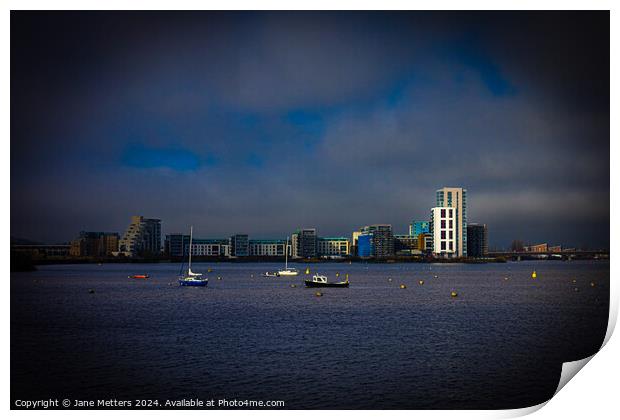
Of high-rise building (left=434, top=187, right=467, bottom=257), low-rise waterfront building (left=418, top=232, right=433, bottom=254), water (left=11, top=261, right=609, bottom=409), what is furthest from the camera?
low-rise waterfront building (left=418, top=232, right=433, bottom=254)

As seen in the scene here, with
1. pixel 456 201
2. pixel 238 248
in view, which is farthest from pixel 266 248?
pixel 456 201

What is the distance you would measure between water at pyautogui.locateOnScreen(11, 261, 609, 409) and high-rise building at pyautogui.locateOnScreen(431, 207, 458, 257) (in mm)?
36897

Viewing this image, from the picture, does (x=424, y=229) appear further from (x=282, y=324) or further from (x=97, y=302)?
(x=282, y=324)

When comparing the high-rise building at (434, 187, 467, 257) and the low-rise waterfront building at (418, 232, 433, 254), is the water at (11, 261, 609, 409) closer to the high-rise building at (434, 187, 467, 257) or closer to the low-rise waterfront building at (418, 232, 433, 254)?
the high-rise building at (434, 187, 467, 257)

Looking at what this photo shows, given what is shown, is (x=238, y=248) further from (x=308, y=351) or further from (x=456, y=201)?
(x=308, y=351)

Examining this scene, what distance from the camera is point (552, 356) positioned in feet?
45.3

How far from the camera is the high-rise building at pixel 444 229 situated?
62.2m

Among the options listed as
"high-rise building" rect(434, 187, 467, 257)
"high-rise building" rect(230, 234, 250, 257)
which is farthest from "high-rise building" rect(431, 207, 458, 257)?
"high-rise building" rect(230, 234, 250, 257)

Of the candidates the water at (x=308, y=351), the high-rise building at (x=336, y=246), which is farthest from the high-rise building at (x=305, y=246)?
the water at (x=308, y=351)

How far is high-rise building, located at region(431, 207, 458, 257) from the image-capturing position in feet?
204

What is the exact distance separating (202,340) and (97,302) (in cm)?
1297

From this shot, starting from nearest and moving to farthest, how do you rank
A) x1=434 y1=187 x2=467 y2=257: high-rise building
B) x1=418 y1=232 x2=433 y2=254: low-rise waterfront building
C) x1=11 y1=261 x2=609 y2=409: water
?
x1=11 y1=261 x2=609 y2=409: water
x1=434 y1=187 x2=467 y2=257: high-rise building
x1=418 y1=232 x2=433 y2=254: low-rise waterfront building

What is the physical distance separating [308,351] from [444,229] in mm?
59586
